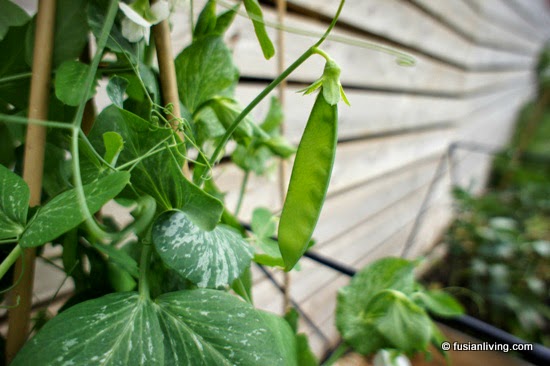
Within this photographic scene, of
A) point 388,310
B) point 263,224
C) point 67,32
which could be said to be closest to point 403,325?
point 388,310

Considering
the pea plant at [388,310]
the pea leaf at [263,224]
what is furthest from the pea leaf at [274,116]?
the pea plant at [388,310]

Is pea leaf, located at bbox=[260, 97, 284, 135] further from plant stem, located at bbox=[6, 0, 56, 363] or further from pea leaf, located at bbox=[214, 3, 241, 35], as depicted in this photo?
plant stem, located at bbox=[6, 0, 56, 363]

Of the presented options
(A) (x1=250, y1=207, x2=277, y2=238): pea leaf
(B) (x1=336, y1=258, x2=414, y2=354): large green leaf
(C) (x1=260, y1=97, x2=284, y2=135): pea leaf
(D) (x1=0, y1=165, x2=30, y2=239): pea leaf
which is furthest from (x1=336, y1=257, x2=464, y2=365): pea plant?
(D) (x1=0, y1=165, x2=30, y2=239): pea leaf

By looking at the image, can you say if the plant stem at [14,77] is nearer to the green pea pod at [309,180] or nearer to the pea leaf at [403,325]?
the green pea pod at [309,180]

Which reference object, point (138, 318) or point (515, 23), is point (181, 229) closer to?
point (138, 318)

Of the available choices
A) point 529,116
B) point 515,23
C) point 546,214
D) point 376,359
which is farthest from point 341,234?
point 529,116

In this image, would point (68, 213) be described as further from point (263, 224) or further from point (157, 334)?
point (263, 224)
